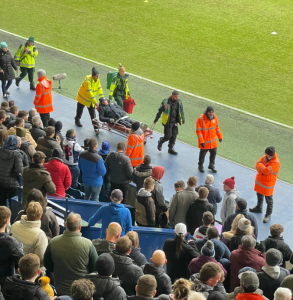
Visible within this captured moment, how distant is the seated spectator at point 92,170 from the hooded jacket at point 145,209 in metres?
1.16

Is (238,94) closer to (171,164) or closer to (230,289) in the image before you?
(171,164)

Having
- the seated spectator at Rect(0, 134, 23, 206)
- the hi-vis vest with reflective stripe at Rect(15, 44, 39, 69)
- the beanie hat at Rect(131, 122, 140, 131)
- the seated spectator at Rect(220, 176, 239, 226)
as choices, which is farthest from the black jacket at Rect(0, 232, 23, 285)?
the hi-vis vest with reflective stripe at Rect(15, 44, 39, 69)

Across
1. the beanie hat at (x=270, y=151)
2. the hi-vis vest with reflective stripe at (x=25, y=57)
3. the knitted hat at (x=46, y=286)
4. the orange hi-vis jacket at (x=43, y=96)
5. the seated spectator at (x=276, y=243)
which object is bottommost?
the knitted hat at (x=46, y=286)

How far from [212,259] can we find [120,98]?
7.90 m

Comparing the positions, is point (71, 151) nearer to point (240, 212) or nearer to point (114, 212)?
point (114, 212)

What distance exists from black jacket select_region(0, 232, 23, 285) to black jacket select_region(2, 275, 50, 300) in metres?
0.65

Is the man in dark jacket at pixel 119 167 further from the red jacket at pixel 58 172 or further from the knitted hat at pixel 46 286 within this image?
the knitted hat at pixel 46 286

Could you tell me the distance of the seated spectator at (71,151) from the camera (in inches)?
396

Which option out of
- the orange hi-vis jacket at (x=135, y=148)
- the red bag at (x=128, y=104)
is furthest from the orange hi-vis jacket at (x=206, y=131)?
the red bag at (x=128, y=104)

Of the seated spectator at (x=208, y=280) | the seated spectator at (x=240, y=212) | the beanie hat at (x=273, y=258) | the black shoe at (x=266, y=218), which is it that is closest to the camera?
the seated spectator at (x=208, y=280)

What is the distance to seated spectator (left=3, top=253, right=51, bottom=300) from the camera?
5.22m

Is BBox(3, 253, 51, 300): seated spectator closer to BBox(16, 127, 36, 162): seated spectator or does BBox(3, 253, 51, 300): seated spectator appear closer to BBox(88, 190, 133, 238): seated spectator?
BBox(88, 190, 133, 238): seated spectator

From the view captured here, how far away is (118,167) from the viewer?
9820 millimetres

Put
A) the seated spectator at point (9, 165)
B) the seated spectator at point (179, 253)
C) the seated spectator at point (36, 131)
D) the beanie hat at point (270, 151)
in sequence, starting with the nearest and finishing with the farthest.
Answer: the seated spectator at point (179, 253), the seated spectator at point (9, 165), the beanie hat at point (270, 151), the seated spectator at point (36, 131)
